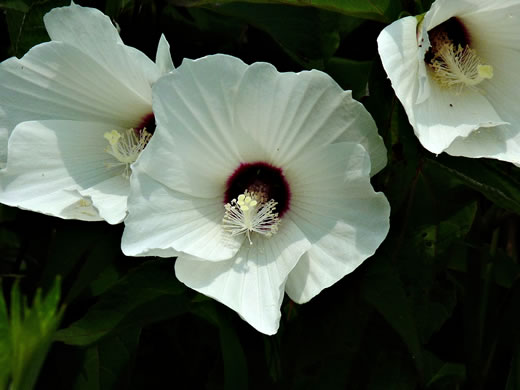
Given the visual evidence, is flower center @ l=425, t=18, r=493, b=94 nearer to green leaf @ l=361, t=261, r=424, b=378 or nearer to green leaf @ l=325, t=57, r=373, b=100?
green leaf @ l=325, t=57, r=373, b=100

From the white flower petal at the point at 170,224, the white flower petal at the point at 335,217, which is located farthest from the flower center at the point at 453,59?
the white flower petal at the point at 170,224

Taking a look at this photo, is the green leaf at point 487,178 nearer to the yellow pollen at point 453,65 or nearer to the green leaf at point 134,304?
the yellow pollen at point 453,65

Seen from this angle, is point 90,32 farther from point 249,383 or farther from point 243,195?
point 249,383

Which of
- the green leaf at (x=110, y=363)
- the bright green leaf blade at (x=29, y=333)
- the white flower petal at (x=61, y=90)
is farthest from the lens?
the green leaf at (x=110, y=363)

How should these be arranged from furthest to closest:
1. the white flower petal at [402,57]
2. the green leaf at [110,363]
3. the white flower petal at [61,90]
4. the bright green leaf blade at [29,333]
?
the green leaf at [110,363], the white flower petal at [61,90], the white flower petal at [402,57], the bright green leaf blade at [29,333]

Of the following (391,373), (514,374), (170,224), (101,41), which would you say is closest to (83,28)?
(101,41)
